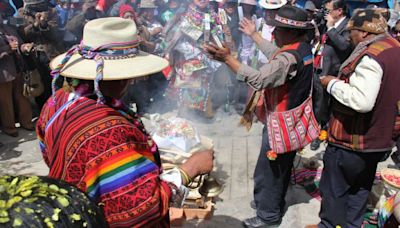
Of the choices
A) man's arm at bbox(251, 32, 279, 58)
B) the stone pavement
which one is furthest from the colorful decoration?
man's arm at bbox(251, 32, 279, 58)

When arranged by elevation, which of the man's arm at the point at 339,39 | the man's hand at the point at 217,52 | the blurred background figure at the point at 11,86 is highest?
the man's hand at the point at 217,52

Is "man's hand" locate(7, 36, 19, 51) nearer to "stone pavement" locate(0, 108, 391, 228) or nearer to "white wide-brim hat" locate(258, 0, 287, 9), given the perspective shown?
"stone pavement" locate(0, 108, 391, 228)

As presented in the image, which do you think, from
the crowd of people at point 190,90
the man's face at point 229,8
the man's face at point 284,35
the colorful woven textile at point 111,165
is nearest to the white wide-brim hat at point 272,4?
the crowd of people at point 190,90

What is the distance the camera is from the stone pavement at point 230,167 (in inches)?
169

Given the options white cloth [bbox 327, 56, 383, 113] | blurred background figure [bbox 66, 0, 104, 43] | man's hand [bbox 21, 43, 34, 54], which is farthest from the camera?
blurred background figure [bbox 66, 0, 104, 43]

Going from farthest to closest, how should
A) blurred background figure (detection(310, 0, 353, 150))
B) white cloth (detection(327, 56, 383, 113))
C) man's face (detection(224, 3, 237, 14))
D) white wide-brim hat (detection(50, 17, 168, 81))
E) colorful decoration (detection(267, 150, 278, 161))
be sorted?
man's face (detection(224, 3, 237, 14))
blurred background figure (detection(310, 0, 353, 150))
colorful decoration (detection(267, 150, 278, 161))
white cloth (detection(327, 56, 383, 113))
white wide-brim hat (detection(50, 17, 168, 81))

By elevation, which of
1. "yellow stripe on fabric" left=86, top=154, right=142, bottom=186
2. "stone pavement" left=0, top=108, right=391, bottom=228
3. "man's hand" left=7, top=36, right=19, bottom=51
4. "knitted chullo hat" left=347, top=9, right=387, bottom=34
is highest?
"knitted chullo hat" left=347, top=9, right=387, bottom=34

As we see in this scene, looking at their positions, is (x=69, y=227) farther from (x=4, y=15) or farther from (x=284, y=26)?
(x=4, y=15)

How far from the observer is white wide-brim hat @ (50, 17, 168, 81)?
1.92 meters

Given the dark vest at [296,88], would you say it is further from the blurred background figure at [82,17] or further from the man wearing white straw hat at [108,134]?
the blurred background figure at [82,17]

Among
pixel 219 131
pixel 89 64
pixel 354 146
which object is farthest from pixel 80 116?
pixel 219 131

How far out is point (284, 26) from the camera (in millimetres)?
3506

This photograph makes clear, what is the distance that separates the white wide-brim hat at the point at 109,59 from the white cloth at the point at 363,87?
185 cm

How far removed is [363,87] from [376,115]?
347 mm
